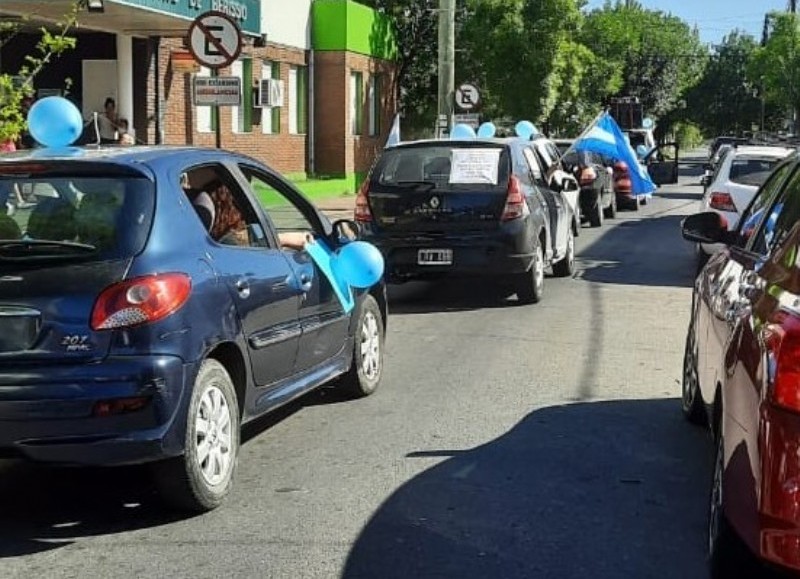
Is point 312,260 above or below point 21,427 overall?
above

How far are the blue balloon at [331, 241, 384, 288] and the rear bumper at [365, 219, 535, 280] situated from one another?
4101 mm

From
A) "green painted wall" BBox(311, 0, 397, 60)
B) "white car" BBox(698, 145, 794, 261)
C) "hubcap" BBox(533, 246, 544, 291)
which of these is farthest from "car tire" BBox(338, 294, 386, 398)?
"green painted wall" BBox(311, 0, 397, 60)

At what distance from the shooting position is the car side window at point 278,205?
6.75m

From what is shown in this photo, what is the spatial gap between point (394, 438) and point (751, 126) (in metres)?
87.0

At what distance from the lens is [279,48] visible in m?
26.9

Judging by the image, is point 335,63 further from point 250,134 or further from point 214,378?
point 214,378

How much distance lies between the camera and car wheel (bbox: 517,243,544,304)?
12047 millimetres

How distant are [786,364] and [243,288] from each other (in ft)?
9.82

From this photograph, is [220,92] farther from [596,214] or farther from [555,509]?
[596,214]

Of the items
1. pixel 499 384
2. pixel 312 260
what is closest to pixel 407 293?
pixel 499 384

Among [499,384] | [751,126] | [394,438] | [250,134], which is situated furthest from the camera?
[751,126]

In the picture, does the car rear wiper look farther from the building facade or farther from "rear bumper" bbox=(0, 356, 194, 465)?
"rear bumper" bbox=(0, 356, 194, 465)

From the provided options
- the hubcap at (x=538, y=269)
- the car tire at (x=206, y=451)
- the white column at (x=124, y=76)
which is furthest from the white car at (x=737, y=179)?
the white column at (x=124, y=76)

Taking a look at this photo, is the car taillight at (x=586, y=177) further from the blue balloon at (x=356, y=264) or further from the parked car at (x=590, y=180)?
the blue balloon at (x=356, y=264)
